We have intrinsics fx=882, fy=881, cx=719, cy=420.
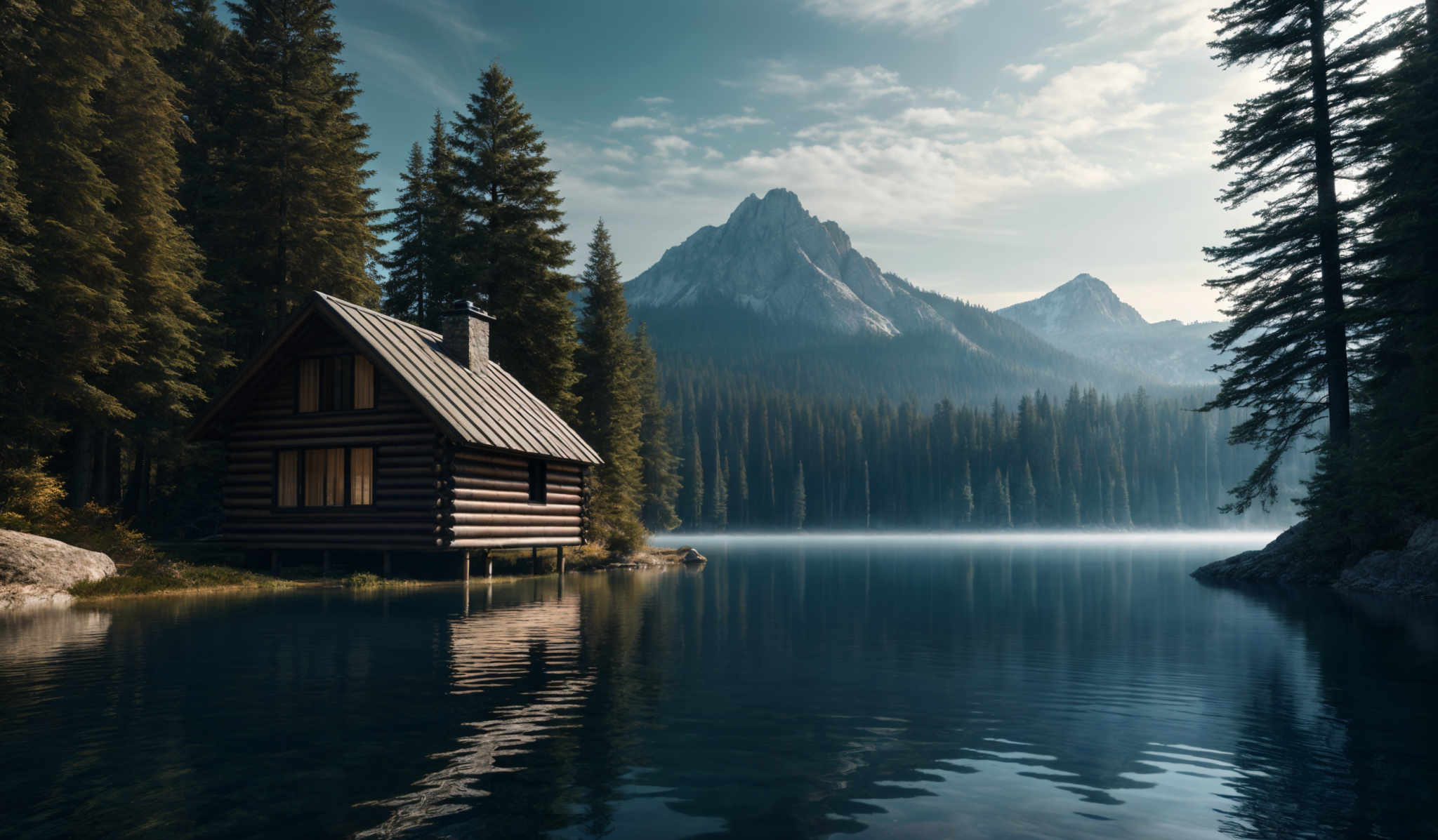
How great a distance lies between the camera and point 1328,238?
86.2ft

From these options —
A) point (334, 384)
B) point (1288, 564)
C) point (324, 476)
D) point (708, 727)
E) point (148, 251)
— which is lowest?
point (1288, 564)

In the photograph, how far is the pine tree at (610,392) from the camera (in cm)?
4188

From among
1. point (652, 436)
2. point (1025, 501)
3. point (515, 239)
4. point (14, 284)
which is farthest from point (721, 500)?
point (14, 284)

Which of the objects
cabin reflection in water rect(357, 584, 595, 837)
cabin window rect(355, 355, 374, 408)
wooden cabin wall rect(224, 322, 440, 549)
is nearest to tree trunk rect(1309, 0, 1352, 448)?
cabin reflection in water rect(357, 584, 595, 837)

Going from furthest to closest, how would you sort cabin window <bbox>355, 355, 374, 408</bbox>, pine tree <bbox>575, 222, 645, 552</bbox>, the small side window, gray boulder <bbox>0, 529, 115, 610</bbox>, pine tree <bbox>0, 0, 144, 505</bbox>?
1. pine tree <bbox>575, 222, 645, 552</bbox>
2. the small side window
3. cabin window <bbox>355, 355, 374, 408</bbox>
4. pine tree <bbox>0, 0, 144, 505</bbox>
5. gray boulder <bbox>0, 529, 115, 610</bbox>

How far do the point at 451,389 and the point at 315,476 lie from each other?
504 cm

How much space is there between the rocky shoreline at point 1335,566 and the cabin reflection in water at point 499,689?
A: 830 inches

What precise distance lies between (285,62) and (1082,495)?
12913cm

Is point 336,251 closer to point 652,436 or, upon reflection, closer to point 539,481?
point 539,481

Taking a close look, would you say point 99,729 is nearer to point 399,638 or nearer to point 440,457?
point 399,638

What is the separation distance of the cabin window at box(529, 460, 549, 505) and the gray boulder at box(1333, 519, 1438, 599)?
24.7 meters

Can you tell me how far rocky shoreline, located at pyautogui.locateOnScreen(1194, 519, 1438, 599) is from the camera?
73.5 feet

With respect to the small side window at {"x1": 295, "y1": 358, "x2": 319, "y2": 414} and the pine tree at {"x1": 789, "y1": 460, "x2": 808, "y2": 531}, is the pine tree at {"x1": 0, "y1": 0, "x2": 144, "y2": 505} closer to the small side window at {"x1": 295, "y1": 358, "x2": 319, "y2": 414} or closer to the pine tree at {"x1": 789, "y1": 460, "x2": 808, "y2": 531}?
the small side window at {"x1": 295, "y1": 358, "x2": 319, "y2": 414}

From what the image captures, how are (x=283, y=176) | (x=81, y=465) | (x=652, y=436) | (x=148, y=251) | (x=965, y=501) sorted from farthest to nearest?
(x=965, y=501)
(x=652, y=436)
(x=283, y=176)
(x=148, y=251)
(x=81, y=465)
